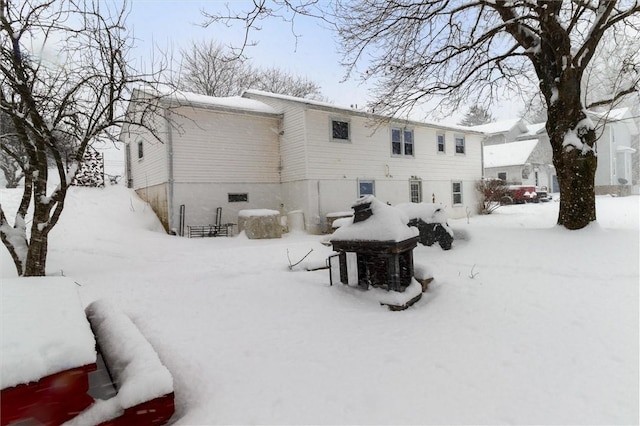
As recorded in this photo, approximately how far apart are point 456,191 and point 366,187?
716cm

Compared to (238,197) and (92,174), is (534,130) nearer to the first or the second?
(238,197)

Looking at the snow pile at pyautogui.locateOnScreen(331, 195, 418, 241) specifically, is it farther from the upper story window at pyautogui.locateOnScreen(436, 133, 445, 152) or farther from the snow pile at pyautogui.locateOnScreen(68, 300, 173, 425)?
the upper story window at pyautogui.locateOnScreen(436, 133, 445, 152)

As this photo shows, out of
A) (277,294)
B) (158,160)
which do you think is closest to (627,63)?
(277,294)

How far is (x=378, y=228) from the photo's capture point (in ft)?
18.1

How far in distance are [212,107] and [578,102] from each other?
12.2m

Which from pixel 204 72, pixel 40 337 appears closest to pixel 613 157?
pixel 204 72

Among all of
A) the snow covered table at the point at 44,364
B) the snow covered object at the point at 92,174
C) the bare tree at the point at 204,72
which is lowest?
the snow covered table at the point at 44,364

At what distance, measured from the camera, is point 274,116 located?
52.7 feet

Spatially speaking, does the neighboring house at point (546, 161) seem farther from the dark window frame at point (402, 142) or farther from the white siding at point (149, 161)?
the white siding at point (149, 161)

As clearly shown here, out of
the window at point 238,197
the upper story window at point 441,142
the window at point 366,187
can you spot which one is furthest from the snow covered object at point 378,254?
the upper story window at point 441,142

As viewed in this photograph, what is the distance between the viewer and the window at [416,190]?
61.6 ft

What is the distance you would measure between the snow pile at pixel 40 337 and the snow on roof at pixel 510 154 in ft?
111

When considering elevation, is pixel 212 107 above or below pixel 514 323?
above

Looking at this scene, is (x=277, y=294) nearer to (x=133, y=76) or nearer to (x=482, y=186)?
(x=133, y=76)
